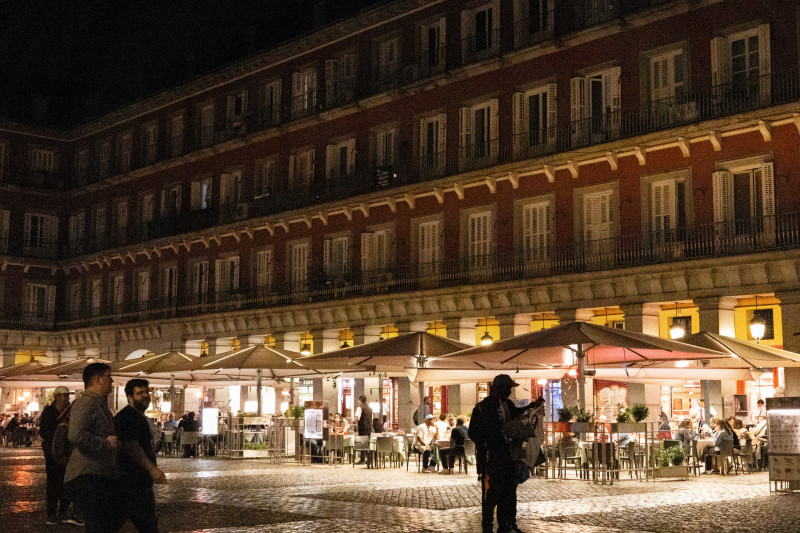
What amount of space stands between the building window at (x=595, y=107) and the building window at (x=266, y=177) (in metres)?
13.7

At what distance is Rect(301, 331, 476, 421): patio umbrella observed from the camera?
2100cm

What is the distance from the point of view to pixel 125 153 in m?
47.9

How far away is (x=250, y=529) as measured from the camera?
39.2ft

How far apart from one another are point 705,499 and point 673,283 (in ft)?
38.3

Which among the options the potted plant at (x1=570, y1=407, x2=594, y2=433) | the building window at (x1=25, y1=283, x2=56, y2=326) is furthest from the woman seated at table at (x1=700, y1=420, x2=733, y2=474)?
the building window at (x1=25, y1=283, x2=56, y2=326)

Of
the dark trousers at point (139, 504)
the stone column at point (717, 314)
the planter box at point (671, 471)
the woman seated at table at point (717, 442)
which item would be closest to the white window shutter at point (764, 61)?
the stone column at point (717, 314)

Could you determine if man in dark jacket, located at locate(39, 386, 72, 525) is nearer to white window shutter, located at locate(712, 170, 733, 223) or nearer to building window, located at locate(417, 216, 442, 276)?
white window shutter, located at locate(712, 170, 733, 223)

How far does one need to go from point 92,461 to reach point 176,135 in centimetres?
3823

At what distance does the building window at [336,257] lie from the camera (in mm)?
36438

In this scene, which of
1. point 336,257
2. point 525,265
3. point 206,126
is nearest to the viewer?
point 525,265

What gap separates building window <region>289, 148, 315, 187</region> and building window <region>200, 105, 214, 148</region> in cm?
509

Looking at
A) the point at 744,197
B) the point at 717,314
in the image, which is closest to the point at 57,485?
the point at 717,314

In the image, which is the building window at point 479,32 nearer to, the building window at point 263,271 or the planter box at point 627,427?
the building window at point 263,271

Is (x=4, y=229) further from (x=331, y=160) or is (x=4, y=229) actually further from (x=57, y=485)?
(x=57, y=485)
